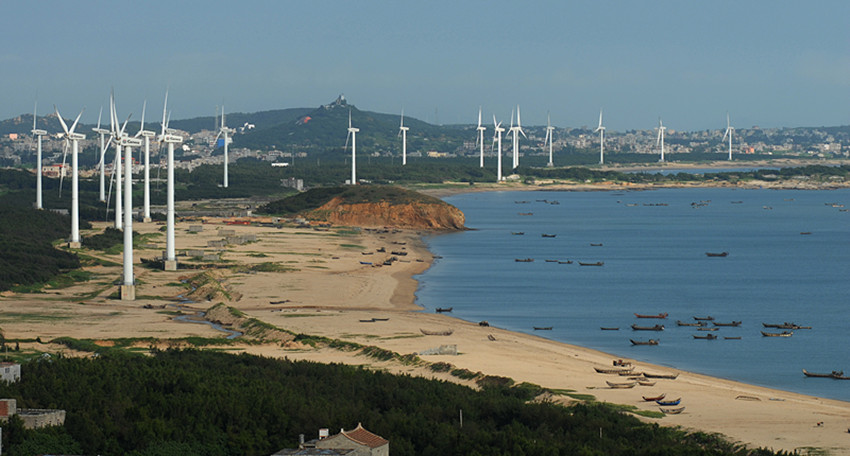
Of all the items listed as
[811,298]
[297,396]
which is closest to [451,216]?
[811,298]

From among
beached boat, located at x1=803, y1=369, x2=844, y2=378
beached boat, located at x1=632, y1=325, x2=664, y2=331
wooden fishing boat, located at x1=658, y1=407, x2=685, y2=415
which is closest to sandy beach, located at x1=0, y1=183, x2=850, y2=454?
wooden fishing boat, located at x1=658, y1=407, x2=685, y2=415

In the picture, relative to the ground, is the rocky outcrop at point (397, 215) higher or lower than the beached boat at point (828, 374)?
higher

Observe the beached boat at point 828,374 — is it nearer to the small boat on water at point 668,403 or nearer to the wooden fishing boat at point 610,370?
the wooden fishing boat at point 610,370

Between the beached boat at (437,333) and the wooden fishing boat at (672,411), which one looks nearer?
the wooden fishing boat at (672,411)

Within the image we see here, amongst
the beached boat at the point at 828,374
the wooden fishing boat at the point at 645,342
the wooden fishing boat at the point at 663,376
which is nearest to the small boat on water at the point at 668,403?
the wooden fishing boat at the point at 663,376

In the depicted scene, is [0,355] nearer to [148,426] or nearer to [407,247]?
[148,426]
